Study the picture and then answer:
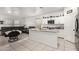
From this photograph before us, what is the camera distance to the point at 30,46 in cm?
203

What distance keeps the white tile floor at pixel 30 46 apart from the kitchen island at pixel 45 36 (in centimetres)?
9

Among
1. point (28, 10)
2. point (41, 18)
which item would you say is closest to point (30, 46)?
point (41, 18)

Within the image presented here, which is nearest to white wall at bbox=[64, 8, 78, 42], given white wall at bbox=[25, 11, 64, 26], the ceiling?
white wall at bbox=[25, 11, 64, 26]

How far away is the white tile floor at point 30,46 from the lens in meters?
1.98

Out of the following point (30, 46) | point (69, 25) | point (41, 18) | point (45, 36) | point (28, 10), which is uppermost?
point (28, 10)

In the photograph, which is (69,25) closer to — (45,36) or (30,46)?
(45,36)

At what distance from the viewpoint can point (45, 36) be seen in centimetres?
208

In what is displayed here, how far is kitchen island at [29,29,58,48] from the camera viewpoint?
2035 millimetres

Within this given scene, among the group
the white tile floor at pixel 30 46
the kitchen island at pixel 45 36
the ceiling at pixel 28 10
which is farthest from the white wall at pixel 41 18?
the white tile floor at pixel 30 46

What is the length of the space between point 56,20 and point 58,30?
0.26 metres

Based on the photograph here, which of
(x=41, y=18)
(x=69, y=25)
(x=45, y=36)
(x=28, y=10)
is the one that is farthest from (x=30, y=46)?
(x=69, y=25)

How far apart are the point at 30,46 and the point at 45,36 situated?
0.46 metres

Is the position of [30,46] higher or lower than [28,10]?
lower
